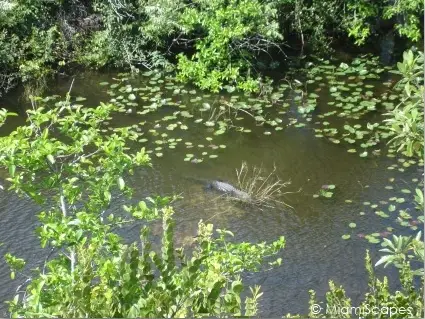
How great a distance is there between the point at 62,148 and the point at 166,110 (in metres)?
5.61

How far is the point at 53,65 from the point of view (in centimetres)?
1074

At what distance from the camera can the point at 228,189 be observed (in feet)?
24.3

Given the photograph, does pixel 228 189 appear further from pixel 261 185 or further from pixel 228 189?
pixel 261 185

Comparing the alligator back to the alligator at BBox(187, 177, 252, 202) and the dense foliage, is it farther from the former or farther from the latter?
the dense foliage

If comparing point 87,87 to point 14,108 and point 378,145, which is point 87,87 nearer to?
point 14,108

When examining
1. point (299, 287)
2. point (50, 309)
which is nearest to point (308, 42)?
point (299, 287)

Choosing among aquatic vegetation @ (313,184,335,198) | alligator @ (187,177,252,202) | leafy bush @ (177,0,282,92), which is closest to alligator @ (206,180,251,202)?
alligator @ (187,177,252,202)

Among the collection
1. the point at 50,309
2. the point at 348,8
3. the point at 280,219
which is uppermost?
the point at 50,309

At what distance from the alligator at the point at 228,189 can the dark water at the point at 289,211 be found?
0.11 m

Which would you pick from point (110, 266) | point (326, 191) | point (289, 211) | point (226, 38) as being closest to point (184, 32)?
point (226, 38)

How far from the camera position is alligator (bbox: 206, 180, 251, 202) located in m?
7.27

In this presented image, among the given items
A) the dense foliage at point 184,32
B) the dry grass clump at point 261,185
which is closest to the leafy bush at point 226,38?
the dense foliage at point 184,32

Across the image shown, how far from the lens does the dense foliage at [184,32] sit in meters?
9.63

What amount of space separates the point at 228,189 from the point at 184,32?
11.2ft
